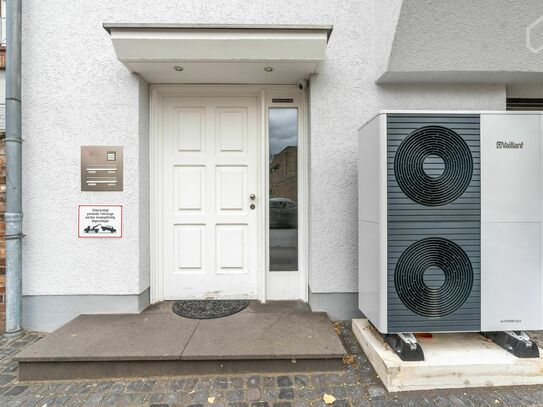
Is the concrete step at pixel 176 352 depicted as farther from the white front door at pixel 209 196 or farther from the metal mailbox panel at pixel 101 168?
the metal mailbox panel at pixel 101 168

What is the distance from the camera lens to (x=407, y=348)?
6.73 feet

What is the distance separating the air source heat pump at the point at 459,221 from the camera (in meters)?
2.07

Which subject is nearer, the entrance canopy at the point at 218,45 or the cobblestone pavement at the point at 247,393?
the cobblestone pavement at the point at 247,393

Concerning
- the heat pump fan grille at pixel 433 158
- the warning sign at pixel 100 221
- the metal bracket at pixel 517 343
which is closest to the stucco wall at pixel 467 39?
the heat pump fan grille at pixel 433 158

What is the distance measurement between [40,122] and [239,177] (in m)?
2.01

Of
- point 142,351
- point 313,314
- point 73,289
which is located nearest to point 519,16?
point 313,314

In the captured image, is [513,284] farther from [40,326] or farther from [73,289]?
[40,326]

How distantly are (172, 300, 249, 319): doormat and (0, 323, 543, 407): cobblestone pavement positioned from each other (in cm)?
70

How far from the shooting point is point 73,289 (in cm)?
281

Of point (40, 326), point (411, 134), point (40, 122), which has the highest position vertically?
point (40, 122)

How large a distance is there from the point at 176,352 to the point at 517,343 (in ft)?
8.33

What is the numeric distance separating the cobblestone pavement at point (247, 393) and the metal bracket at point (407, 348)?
22cm

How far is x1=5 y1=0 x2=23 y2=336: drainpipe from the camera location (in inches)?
104

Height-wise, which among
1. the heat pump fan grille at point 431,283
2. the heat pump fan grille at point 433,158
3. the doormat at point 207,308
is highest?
the heat pump fan grille at point 433,158
